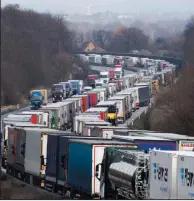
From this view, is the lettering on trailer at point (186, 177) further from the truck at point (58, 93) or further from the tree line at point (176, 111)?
the truck at point (58, 93)

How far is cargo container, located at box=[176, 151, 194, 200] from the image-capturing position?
11242 mm

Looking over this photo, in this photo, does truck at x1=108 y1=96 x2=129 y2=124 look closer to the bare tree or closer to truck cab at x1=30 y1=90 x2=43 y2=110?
truck cab at x1=30 y1=90 x2=43 y2=110

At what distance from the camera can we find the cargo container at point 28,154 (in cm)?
1864

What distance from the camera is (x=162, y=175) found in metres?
12.1

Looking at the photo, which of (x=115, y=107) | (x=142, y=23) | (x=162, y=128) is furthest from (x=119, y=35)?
(x=162, y=128)

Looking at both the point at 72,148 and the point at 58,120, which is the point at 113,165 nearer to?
the point at 72,148

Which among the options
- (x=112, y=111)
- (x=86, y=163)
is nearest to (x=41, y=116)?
(x=112, y=111)

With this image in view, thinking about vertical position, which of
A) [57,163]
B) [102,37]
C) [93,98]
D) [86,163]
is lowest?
[93,98]

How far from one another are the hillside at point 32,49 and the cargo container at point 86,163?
14.2 ft

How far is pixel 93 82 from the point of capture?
59.1 meters

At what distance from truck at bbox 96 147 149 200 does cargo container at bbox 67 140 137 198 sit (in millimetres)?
133

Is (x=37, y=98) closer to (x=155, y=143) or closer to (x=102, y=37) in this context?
(x=155, y=143)

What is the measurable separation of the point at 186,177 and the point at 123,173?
1.80 m

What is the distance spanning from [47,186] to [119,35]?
Result: 85095 mm
